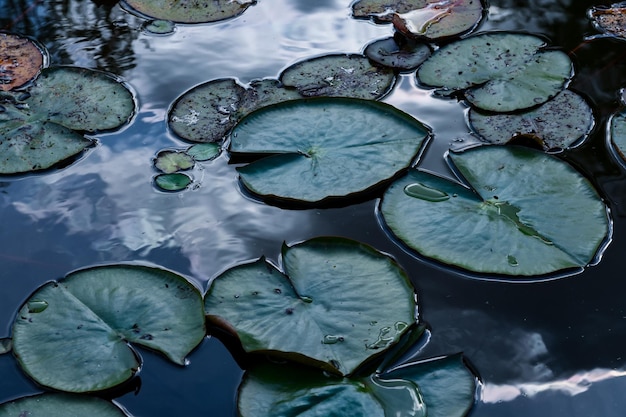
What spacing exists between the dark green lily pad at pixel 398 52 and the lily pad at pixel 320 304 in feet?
3.37

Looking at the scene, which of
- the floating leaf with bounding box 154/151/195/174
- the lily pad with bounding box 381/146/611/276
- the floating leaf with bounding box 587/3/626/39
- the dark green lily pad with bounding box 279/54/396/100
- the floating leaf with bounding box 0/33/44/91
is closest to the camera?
the lily pad with bounding box 381/146/611/276

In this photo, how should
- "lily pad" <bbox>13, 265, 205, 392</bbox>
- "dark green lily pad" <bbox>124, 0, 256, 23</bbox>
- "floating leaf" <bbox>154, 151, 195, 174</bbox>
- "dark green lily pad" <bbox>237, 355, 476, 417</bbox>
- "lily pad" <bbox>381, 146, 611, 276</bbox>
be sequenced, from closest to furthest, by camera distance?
"dark green lily pad" <bbox>237, 355, 476, 417</bbox> → "lily pad" <bbox>13, 265, 205, 392</bbox> → "lily pad" <bbox>381, 146, 611, 276</bbox> → "floating leaf" <bbox>154, 151, 195, 174</bbox> → "dark green lily pad" <bbox>124, 0, 256, 23</bbox>

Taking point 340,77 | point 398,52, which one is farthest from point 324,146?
point 398,52

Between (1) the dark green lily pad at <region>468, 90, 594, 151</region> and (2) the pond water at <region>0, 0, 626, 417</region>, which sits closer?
(2) the pond water at <region>0, 0, 626, 417</region>

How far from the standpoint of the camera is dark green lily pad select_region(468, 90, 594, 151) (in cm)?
235

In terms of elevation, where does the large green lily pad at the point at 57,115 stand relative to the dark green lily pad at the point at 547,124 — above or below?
below

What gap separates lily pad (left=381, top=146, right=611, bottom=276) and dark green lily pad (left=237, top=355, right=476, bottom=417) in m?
0.38

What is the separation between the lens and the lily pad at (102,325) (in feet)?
5.57

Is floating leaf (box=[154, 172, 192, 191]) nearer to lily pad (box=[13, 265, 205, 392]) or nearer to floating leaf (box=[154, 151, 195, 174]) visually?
floating leaf (box=[154, 151, 195, 174])

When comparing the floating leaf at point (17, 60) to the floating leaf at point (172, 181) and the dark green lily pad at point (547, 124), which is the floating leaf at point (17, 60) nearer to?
the floating leaf at point (172, 181)

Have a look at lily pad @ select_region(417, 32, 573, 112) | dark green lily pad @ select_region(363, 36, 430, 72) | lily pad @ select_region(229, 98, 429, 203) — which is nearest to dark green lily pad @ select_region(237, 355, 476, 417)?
lily pad @ select_region(229, 98, 429, 203)

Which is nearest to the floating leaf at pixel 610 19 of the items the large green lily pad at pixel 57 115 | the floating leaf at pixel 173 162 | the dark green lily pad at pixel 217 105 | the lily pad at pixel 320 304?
→ the dark green lily pad at pixel 217 105

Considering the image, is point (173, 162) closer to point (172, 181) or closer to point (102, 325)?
point (172, 181)

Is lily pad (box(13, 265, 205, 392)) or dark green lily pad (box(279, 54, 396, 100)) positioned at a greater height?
dark green lily pad (box(279, 54, 396, 100))
